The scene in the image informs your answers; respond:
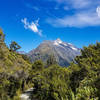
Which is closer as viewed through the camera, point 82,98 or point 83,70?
point 82,98

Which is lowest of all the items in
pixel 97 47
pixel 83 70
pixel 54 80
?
pixel 54 80

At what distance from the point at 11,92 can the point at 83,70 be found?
360 inches

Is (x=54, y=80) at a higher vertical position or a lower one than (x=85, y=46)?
lower

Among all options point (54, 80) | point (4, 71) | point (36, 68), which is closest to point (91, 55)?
point (54, 80)

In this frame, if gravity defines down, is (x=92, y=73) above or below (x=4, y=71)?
below

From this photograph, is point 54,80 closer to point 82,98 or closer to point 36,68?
point 82,98

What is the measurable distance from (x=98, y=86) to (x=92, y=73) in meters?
2.41

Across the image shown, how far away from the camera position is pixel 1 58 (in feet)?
34.3

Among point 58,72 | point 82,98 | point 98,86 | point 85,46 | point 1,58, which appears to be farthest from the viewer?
point 85,46

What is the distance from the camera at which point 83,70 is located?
12.2 m

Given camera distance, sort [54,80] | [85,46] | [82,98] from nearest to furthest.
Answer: [82,98] → [54,80] → [85,46]

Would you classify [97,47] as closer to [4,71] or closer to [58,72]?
[58,72]

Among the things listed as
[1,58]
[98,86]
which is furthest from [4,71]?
[98,86]

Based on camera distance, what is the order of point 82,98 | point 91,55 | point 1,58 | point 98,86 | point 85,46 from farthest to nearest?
point 85,46 → point 91,55 → point 1,58 → point 98,86 → point 82,98
